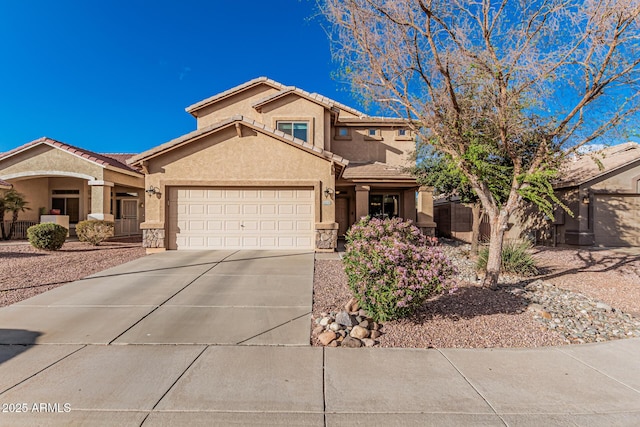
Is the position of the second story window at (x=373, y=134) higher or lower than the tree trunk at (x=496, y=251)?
higher

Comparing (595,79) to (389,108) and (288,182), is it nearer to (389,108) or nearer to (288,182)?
(389,108)

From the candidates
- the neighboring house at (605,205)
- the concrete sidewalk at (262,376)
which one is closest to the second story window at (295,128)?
the concrete sidewalk at (262,376)

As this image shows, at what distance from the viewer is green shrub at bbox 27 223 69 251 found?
491 inches

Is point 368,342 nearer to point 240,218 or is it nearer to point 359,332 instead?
point 359,332

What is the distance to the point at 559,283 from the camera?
845cm

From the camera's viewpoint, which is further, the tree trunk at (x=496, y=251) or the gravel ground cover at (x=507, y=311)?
the tree trunk at (x=496, y=251)

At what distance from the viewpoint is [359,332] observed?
4.89 metres

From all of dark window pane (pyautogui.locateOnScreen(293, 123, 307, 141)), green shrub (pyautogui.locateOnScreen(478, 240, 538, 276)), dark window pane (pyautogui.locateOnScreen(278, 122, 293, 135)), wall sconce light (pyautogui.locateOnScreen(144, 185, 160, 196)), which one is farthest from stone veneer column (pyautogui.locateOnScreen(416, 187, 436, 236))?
wall sconce light (pyautogui.locateOnScreen(144, 185, 160, 196))

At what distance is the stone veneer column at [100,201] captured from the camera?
52.9 feet

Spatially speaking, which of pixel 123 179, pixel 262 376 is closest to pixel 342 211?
pixel 123 179

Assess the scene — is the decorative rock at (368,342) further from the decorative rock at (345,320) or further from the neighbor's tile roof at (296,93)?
the neighbor's tile roof at (296,93)

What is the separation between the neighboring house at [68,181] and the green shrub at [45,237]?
3416 millimetres

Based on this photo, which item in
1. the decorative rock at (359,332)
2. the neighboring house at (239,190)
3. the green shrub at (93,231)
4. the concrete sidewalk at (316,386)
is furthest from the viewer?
the green shrub at (93,231)

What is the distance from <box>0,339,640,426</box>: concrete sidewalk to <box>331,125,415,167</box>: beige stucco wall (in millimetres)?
Answer: 13319
